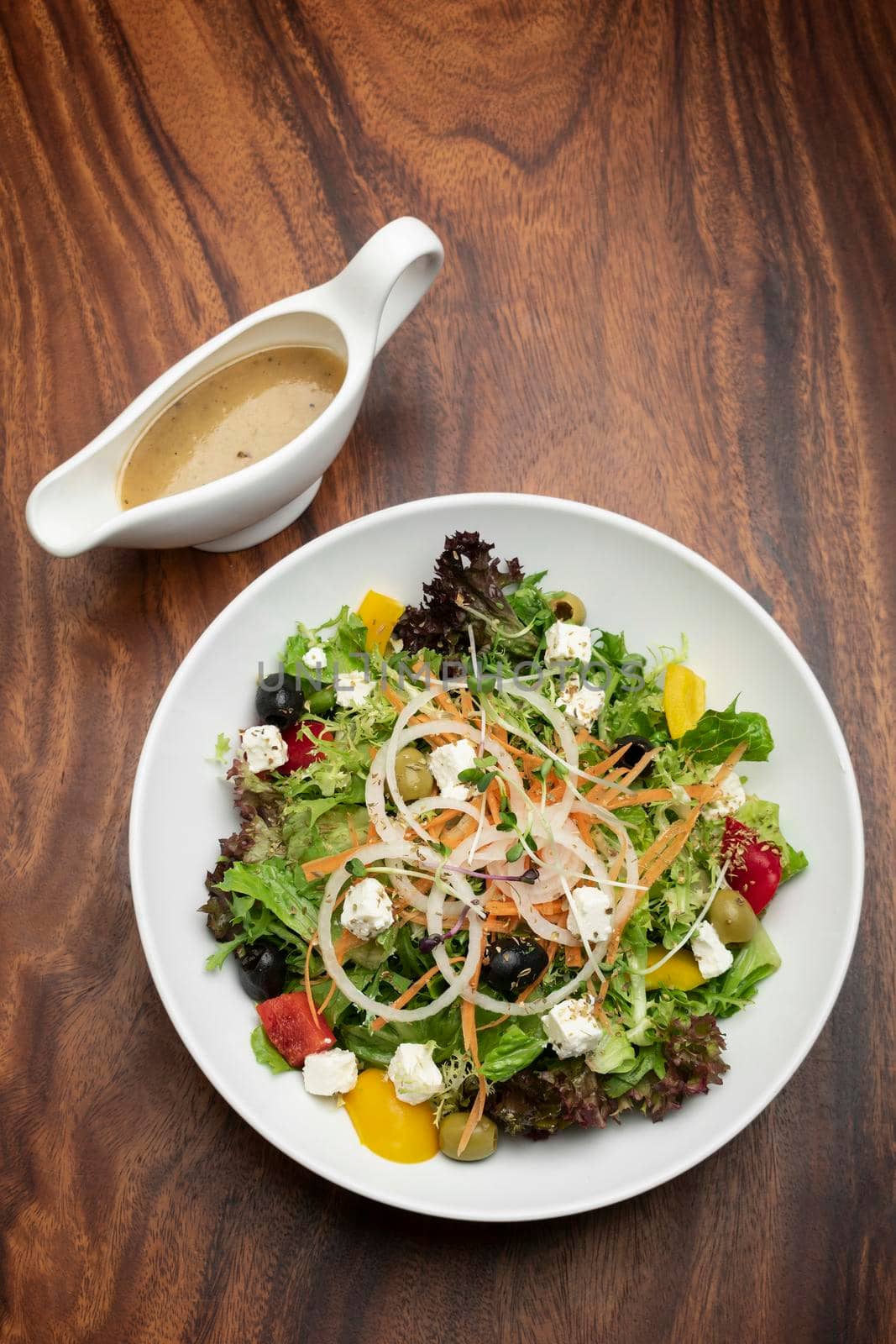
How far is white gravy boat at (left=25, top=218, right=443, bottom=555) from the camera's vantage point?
7.99ft

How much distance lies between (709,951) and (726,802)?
0.36 m

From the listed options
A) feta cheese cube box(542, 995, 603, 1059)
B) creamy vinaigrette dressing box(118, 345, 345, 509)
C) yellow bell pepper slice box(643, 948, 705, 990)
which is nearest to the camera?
feta cheese cube box(542, 995, 603, 1059)

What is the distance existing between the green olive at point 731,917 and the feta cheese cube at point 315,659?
1136mm

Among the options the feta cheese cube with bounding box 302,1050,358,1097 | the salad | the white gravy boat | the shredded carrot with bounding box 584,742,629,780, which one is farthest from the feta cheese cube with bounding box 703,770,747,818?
the white gravy boat

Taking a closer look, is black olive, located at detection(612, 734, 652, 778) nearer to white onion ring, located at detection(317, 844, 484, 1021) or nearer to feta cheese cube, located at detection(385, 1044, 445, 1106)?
white onion ring, located at detection(317, 844, 484, 1021)

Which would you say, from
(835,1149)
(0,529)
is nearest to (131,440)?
(0,529)

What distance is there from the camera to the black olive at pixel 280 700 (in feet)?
8.37

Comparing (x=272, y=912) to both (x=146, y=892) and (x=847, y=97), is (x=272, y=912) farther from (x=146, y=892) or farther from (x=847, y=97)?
(x=847, y=97)

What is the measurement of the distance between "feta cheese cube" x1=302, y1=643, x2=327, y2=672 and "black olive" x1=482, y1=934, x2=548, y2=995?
2.62ft

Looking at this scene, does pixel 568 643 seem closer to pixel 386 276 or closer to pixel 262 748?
pixel 262 748

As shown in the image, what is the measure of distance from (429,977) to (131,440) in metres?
1.53

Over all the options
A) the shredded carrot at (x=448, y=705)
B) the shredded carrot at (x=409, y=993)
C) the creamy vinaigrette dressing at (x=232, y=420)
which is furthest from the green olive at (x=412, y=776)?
the creamy vinaigrette dressing at (x=232, y=420)

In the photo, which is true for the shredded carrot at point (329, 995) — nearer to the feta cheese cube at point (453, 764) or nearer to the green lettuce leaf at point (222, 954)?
the green lettuce leaf at point (222, 954)

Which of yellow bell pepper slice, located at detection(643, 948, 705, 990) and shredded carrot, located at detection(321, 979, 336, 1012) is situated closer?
shredded carrot, located at detection(321, 979, 336, 1012)
